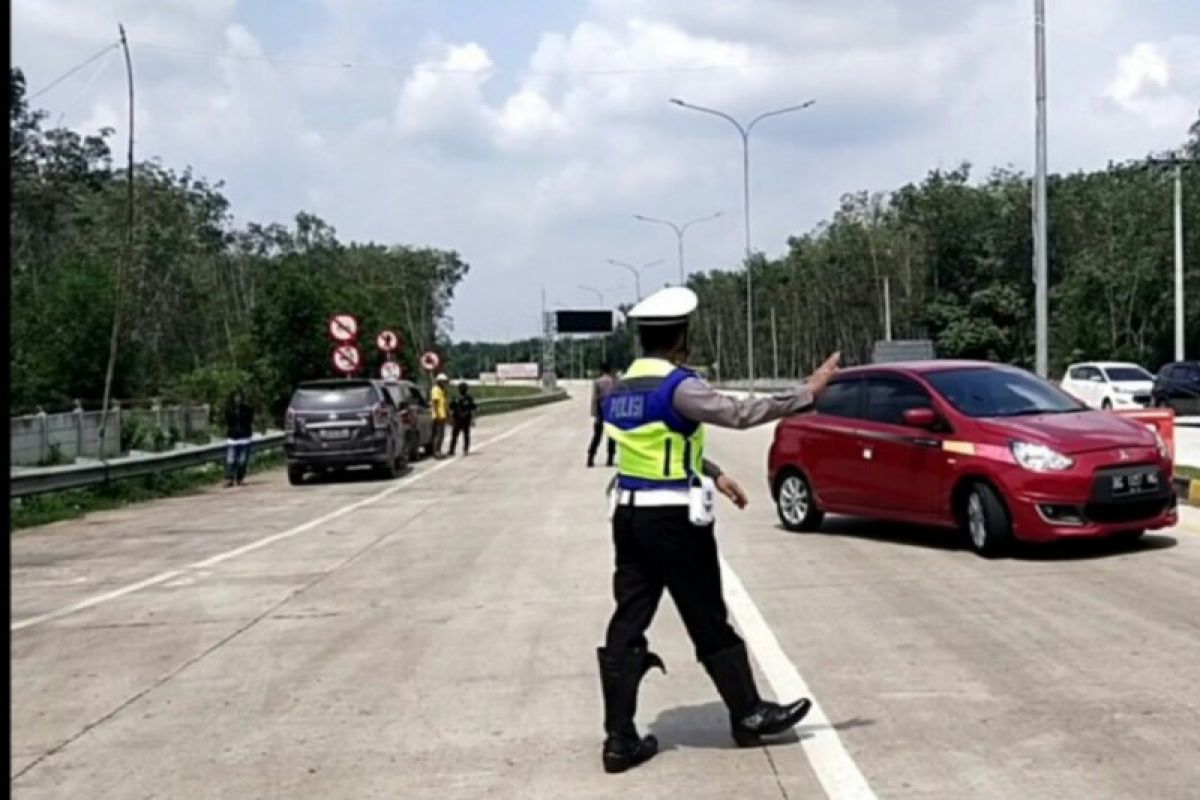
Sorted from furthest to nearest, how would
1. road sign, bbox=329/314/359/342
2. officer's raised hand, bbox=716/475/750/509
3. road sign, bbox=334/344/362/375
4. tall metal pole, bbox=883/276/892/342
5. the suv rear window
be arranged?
tall metal pole, bbox=883/276/892/342 < road sign, bbox=334/344/362/375 < road sign, bbox=329/314/359/342 < the suv rear window < officer's raised hand, bbox=716/475/750/509

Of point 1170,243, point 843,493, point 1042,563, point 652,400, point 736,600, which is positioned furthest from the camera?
point 1170,243

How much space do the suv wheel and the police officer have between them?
67.8ft

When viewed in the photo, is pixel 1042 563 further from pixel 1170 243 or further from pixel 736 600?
pixel 1170 243

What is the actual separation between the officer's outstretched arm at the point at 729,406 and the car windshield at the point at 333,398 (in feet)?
68.7

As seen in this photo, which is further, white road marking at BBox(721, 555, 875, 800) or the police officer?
the police officer

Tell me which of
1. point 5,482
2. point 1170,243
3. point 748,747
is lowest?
point 748,747

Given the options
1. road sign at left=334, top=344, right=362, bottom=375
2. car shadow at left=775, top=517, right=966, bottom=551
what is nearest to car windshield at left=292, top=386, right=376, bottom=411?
road sign at left=334, top=344, right=362, bottom=375

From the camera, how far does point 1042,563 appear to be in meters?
12.1

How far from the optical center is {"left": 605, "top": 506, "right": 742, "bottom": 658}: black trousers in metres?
6.32

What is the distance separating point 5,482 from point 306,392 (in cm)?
2361

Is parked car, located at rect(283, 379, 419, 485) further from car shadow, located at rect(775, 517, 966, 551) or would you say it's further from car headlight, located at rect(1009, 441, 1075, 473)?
car headlight, located at rect(1009, 441, 1075, 473)

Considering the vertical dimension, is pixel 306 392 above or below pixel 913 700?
above

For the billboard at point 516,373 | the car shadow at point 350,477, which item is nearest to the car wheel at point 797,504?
the car shadow at point 350,477

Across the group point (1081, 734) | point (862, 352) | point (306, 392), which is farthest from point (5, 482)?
point (862, 352)
